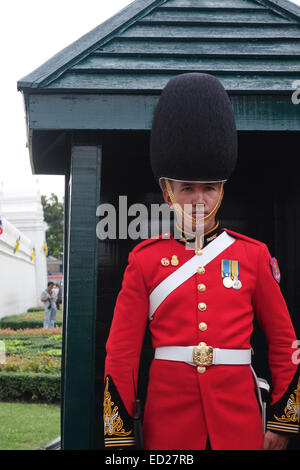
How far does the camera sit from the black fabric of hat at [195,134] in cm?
249

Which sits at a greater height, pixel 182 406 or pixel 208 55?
pixel 208 55

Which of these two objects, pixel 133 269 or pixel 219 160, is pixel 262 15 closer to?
pixel 219 160

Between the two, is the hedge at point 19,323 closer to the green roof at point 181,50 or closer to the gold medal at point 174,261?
the green roof at point 181,50

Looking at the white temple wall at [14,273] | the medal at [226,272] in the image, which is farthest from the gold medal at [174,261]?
the white temple wall at [14,273]

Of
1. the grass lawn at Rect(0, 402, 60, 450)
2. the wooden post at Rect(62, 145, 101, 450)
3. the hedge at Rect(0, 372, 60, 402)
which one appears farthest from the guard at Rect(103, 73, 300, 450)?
the hedge at Rect(0, 372, 60, 402)

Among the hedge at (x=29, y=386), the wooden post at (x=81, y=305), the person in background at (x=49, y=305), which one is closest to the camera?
the wooden post at (x=81, y=305)

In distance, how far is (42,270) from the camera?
1196 inches

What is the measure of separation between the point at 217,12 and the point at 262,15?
0.91 feet

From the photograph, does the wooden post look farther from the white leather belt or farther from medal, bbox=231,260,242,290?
medal, bbox=231,260,242,290

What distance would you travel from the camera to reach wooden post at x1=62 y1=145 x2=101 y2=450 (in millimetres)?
2883

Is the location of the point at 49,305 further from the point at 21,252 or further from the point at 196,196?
the point at 196,196

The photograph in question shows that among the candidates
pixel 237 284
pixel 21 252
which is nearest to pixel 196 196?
pixel 237 284

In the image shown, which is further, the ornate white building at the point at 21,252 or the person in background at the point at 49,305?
the ornate white building at the point at 21,252

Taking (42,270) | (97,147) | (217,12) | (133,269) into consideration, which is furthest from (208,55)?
(42,270)
